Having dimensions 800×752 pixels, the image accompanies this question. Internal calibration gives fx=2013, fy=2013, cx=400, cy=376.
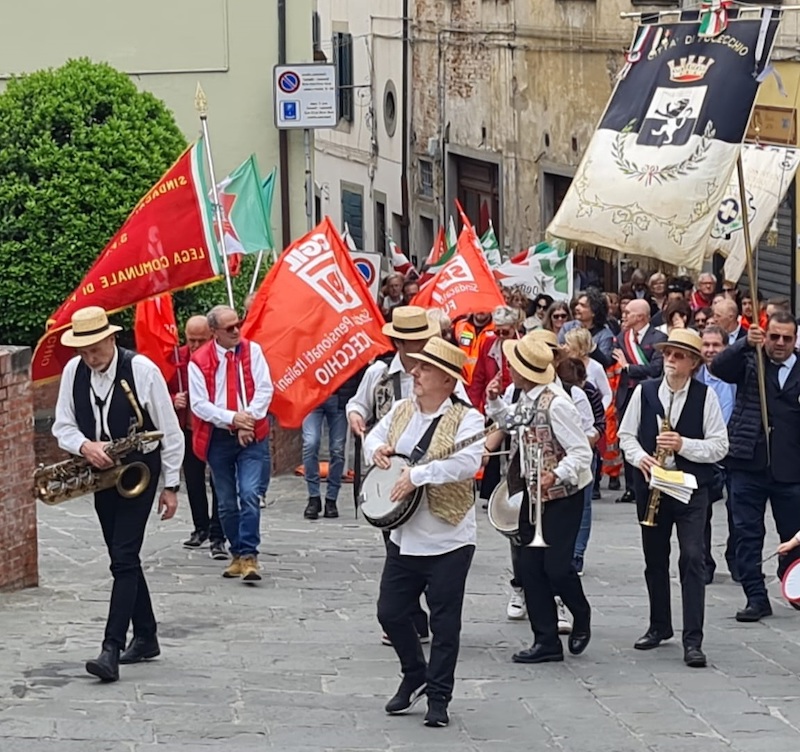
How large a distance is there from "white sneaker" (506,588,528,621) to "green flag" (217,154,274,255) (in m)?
6.43

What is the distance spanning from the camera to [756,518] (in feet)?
36.1

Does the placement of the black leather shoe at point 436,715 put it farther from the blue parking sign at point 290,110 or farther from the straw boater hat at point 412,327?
the blue parking sign at point 290,110

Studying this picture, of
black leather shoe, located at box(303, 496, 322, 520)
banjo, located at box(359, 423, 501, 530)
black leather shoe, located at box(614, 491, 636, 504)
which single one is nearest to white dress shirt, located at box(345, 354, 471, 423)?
banjo, located at box(359, 423, 501, 530)

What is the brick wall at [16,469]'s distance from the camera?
1100 centimetres

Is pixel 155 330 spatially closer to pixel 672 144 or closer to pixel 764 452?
pixel 672 144

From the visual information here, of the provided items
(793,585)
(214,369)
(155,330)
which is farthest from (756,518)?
(155,330)

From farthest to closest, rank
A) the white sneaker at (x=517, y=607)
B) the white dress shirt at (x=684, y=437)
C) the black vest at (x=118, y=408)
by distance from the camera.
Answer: the white sneaker at (x=517, y=607)
the white dress shirt at (x=684, y=437)
the black vest at (x=118, y=408)

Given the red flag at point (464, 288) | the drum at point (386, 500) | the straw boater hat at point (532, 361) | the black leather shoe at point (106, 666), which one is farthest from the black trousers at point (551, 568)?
the red flag at point (464, 288)

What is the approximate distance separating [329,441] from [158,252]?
1967 millimetres

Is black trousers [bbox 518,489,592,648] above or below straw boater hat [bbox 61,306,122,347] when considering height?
below

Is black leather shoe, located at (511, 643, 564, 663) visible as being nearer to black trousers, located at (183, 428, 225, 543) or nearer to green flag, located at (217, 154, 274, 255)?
black trousers, located at (183, 428, 225, 543)

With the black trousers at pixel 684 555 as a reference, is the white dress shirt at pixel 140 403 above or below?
above

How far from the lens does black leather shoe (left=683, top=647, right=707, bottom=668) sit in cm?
972

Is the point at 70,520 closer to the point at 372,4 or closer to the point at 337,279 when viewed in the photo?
the point at 337,279
